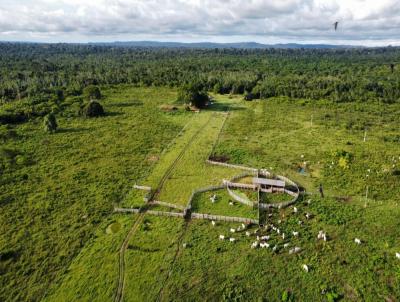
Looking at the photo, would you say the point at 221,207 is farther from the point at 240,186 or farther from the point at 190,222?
the point at 240,186

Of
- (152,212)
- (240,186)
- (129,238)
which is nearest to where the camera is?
(129,238)

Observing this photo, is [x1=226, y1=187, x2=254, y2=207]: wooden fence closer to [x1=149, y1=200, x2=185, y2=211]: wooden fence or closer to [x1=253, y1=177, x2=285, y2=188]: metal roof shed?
[x1=253, y1=177, x2=285, y2=188]: metal roof shed

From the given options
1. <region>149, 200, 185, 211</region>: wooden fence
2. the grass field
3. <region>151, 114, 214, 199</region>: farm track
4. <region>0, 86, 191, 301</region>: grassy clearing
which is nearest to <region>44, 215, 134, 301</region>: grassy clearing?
the grass field

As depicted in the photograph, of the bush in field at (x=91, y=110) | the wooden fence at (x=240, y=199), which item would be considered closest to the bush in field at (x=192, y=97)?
the bush in field at (x=91, y=110)

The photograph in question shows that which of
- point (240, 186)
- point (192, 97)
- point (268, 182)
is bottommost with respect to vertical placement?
point (240, 186)

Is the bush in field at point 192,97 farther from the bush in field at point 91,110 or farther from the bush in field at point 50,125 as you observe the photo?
the bush in field at point 50,125

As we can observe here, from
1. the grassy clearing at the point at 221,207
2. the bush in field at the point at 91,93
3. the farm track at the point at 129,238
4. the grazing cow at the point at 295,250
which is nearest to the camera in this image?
the farm track at the point at 129,238

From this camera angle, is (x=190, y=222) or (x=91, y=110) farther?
(x=91, y=110)

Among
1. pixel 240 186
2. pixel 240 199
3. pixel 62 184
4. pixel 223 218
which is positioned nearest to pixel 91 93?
pixel 62 184

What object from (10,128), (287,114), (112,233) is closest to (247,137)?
(287,114)
